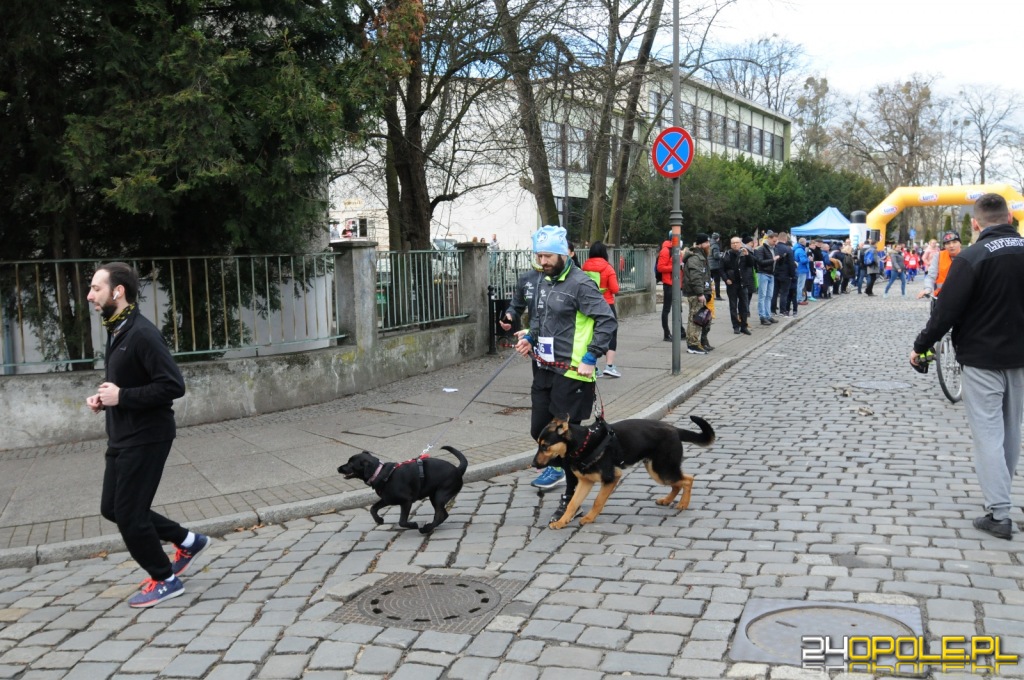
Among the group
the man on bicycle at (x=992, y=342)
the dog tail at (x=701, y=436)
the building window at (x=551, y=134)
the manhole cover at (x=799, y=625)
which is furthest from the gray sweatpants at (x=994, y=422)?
the building window at (x=551, y=134)

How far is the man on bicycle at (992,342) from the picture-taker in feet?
17.9

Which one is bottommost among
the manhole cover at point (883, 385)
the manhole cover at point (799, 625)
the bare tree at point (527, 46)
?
the manhole cover at point (883, 385)

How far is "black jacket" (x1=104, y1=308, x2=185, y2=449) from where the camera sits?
4789 millimetres

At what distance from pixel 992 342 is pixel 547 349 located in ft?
9.45

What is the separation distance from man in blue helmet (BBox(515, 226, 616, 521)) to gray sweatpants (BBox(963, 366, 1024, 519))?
231 cm

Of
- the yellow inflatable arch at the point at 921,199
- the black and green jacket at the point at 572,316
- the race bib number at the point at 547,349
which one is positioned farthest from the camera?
the yellow inflatable arch at the point at 921,199

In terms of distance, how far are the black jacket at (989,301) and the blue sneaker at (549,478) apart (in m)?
2.96

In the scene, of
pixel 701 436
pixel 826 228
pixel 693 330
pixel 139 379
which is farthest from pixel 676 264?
pixel 826 228

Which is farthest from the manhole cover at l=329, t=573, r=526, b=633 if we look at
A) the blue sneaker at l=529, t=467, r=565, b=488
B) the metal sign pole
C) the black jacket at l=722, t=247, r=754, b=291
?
the black jacket at l=722, t=247, r=754, b=291

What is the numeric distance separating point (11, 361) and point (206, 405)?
1893 millimetres

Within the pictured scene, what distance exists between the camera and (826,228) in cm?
4172

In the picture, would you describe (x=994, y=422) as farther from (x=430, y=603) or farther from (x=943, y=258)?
(x=943, y=258)

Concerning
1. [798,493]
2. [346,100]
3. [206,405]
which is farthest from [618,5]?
[798,493]

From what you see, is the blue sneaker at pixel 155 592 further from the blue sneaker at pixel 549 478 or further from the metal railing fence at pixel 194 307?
the metal railing fence at pixel 194 307
